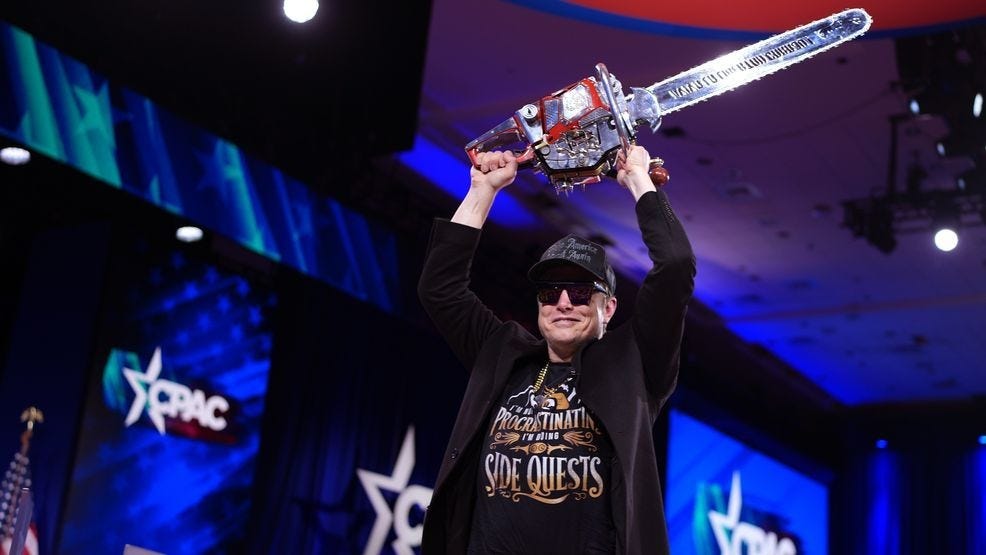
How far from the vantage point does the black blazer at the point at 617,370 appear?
2.42m

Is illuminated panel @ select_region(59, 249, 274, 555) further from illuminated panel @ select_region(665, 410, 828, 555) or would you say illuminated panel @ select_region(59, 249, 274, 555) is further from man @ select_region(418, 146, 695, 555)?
illuminated panel @ select_region(665, 410, 828, 555)

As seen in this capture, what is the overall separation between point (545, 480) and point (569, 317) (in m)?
0.41

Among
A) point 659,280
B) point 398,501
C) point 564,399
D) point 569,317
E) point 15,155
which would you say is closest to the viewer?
point 659,280

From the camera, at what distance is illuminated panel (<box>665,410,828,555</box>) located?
1247 cm

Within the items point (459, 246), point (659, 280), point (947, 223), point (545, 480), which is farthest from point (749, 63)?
point (947, 223)

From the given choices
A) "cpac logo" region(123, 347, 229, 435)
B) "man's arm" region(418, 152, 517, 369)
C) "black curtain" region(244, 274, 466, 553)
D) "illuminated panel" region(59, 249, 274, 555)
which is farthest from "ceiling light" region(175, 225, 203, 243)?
"man's arm" region(418, 152, 517, 369)

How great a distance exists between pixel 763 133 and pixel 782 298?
3.93 metres

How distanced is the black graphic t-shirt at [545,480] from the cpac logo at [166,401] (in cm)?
492

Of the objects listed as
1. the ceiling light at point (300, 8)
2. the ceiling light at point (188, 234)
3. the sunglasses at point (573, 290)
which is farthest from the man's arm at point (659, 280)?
the ceiling light at point (188, 234)

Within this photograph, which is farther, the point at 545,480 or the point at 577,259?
the point at 577,259

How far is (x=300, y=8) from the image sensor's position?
18.8ft

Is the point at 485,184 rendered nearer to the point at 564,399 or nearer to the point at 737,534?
the point at 564,399

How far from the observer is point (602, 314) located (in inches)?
109

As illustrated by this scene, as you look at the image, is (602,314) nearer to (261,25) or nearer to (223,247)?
(261,25)
